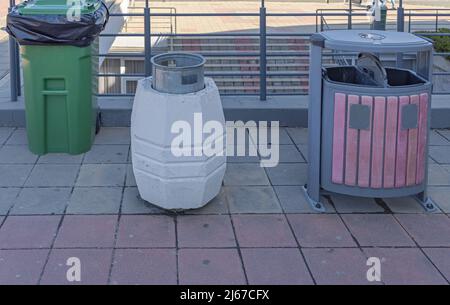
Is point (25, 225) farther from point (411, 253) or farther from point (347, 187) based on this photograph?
point (411, 253)

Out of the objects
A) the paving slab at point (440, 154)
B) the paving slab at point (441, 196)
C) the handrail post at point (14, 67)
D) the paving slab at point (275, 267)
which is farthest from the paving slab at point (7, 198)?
the paving slab at point (440, 154)

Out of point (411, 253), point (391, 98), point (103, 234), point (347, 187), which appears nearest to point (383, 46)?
point (391, 98)

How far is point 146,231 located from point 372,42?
203 centimetres

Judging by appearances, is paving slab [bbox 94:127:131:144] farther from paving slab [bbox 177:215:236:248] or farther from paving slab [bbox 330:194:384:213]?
paving slab [bbox 330:194:384:213]

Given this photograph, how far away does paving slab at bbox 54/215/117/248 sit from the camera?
413 centimetres

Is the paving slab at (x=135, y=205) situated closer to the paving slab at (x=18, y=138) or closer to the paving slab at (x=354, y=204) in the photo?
the paving slab at (x=354, y=204)

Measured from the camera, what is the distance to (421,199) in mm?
4879

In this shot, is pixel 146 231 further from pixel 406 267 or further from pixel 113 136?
pixel 113 136

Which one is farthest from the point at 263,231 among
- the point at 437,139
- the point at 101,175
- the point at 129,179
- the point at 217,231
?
the point at 437,139

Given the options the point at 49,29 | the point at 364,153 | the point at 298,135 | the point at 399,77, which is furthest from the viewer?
the point at 298,135

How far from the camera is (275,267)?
3865 mm

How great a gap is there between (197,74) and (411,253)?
1868mm

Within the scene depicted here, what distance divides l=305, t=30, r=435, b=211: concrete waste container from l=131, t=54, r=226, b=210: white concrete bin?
757mm

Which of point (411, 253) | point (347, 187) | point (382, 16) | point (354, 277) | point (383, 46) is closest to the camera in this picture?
point (354, 277)
